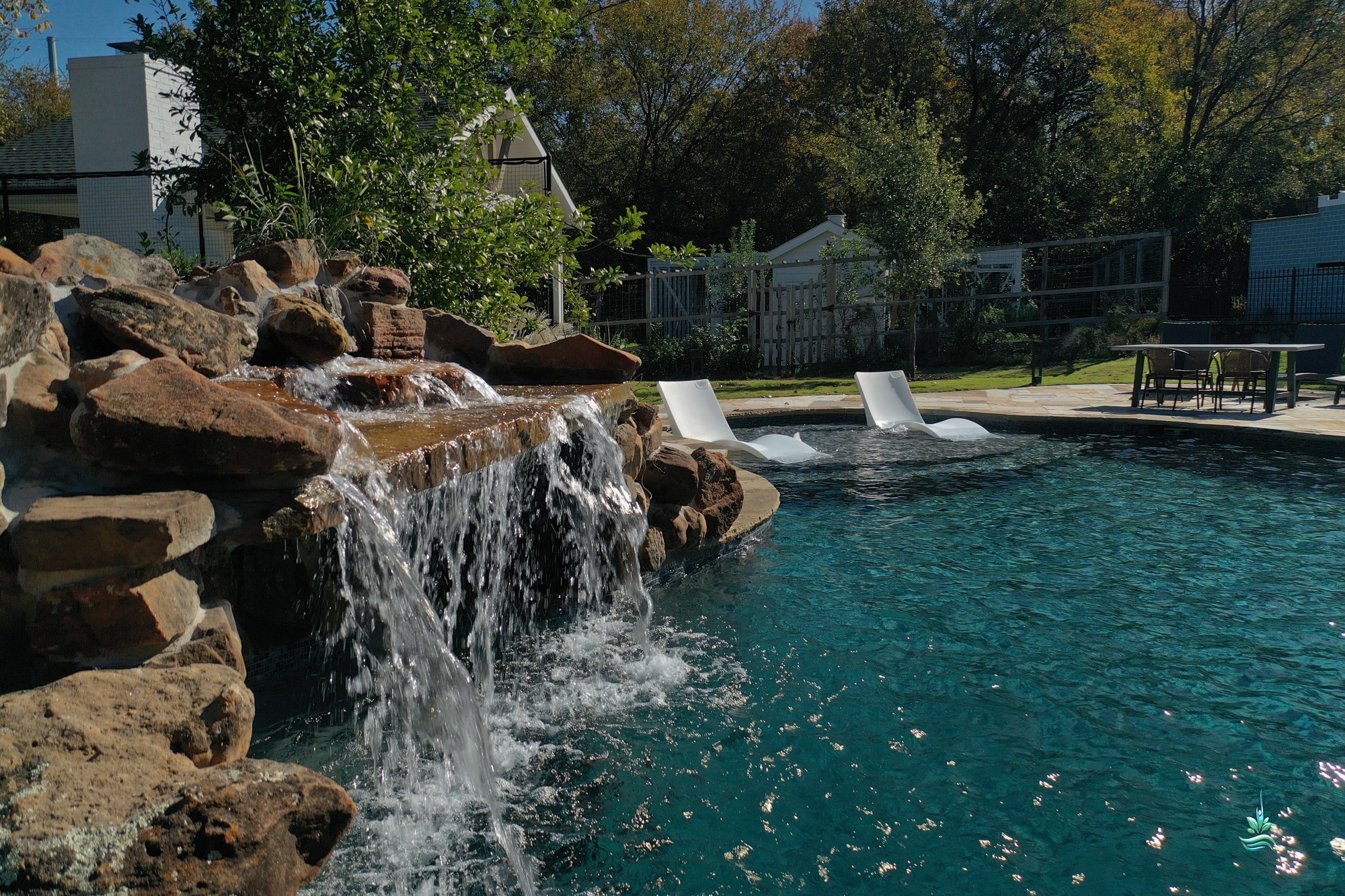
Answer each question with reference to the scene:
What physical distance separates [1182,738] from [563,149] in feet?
106

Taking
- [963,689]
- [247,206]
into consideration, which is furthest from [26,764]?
[247,206]

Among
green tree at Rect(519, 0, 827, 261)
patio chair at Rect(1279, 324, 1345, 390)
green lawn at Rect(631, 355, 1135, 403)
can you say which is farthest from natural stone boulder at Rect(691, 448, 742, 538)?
green tree at Rect(519, 0, 827, 261)

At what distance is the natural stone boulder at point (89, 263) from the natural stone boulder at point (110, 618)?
1.55 metres

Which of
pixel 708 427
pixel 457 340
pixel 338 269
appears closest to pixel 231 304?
pixel 338 269

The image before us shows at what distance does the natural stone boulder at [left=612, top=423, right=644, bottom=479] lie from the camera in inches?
212

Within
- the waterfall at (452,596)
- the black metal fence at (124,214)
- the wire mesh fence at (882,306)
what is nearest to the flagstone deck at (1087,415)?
the wire mesh fence at (882,306)

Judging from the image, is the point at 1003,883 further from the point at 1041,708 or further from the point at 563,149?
the point at 563,149

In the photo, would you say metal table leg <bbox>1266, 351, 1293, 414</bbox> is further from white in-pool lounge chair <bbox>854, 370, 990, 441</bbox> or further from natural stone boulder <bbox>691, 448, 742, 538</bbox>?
natural stone boulder <bbox>691, 448, 742, 538</bbox>

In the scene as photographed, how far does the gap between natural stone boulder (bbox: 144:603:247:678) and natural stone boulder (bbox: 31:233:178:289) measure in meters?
1.55

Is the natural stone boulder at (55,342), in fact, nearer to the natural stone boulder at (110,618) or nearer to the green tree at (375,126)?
the natural stone boulder at (110,618)

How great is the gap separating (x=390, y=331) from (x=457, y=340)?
64 centimetres

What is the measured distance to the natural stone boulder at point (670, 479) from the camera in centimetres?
579

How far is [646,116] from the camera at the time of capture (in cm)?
3288

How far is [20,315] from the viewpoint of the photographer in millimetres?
2732
